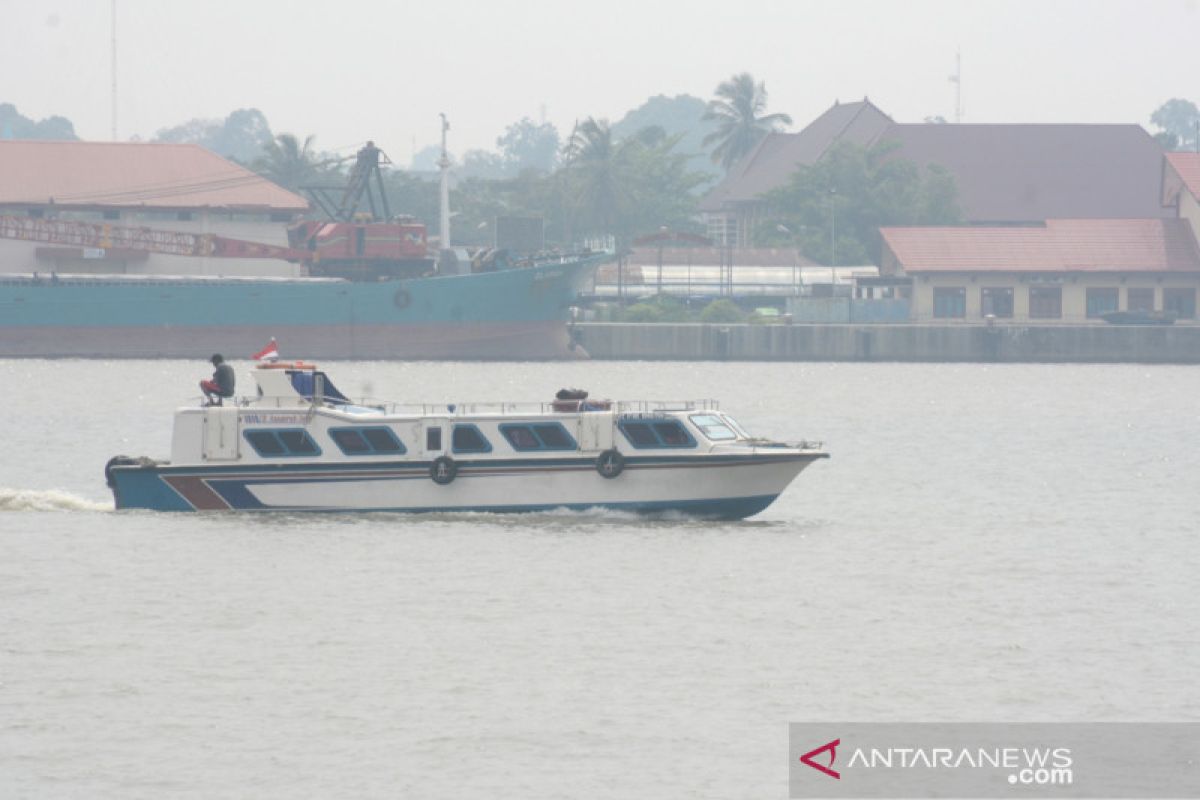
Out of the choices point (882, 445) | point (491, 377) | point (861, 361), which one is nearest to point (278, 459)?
point (882, 445)

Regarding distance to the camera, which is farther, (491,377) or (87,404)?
(491,377)

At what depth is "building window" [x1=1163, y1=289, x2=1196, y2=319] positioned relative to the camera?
120562mm

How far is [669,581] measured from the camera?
3275cm

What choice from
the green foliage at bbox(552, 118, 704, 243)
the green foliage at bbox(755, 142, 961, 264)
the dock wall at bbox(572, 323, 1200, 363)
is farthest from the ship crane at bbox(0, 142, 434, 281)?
the green foliage at bbox(552, 118, 704, 243)

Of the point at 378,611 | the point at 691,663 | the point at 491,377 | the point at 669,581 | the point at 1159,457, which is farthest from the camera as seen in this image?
the point at 491,377

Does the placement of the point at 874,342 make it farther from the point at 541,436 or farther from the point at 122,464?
the point at 122,464

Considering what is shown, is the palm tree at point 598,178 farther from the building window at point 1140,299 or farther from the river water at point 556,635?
the river water at point 556,635

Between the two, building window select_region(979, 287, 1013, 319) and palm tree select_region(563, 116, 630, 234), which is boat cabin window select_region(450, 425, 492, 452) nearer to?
building window select_region(979, 287, 1013, 319)

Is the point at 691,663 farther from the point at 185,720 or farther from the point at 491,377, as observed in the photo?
the point at 491,377

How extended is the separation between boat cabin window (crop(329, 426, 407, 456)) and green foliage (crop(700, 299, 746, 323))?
271 feet

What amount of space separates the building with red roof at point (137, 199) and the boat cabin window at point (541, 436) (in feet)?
272

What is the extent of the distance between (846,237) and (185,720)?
11899 centimetres

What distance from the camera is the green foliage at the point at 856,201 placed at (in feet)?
460

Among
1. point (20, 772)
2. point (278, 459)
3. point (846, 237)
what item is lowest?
point (20, 772)
